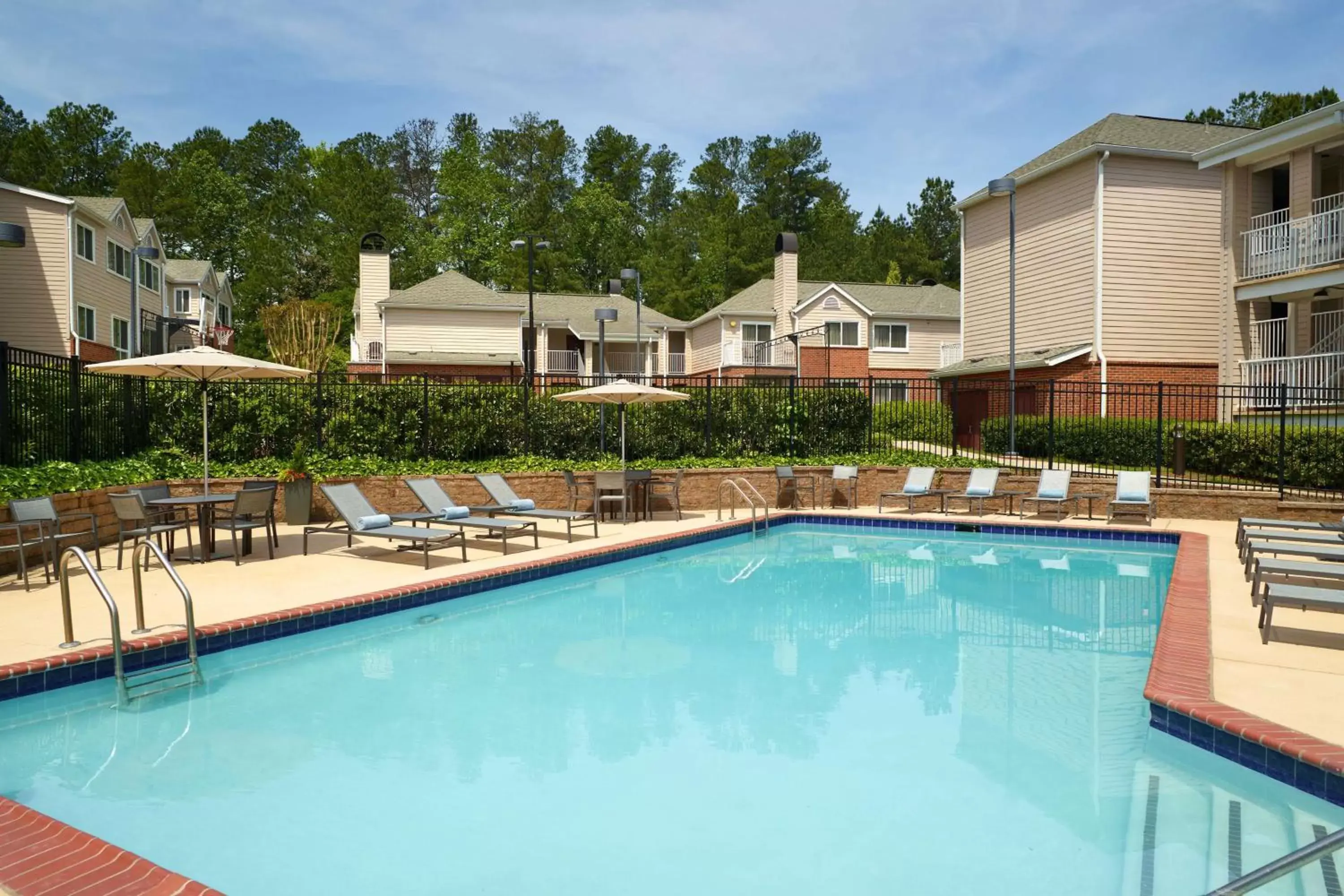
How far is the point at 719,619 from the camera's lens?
916 cm

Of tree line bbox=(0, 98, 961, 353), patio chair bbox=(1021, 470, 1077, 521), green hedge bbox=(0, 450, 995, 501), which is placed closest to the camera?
green hedge bbox=(0, 450, 995, 501)

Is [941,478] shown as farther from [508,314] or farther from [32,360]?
[508,314]

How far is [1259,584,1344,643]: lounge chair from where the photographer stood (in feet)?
21.8

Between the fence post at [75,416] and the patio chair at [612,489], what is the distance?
7270mm

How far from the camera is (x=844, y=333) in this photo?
36.2 metres

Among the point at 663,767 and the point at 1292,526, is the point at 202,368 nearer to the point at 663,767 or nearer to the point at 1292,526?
the point at 663,767

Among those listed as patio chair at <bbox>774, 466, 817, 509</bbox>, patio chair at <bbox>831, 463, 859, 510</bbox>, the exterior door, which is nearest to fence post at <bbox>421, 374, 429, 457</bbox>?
patio chair at <bbox>774, 466, 817, 509</bbox>

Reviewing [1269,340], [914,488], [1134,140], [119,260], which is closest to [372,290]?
[119,260]

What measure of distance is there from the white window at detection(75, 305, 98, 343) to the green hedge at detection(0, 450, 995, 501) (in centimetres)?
1591

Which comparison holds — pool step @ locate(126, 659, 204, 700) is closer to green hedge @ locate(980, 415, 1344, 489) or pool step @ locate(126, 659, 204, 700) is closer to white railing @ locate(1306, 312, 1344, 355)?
green hedge @ locate(980, 415, 1344, 489)

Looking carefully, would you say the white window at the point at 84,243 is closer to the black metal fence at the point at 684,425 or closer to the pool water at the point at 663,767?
the black metal fence at the point at 684,425

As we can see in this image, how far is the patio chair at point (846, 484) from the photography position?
17516 mm

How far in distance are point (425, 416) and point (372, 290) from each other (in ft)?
72.5

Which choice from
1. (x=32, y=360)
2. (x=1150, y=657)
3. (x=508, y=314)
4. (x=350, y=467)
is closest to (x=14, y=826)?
(x=1150, y=657)
